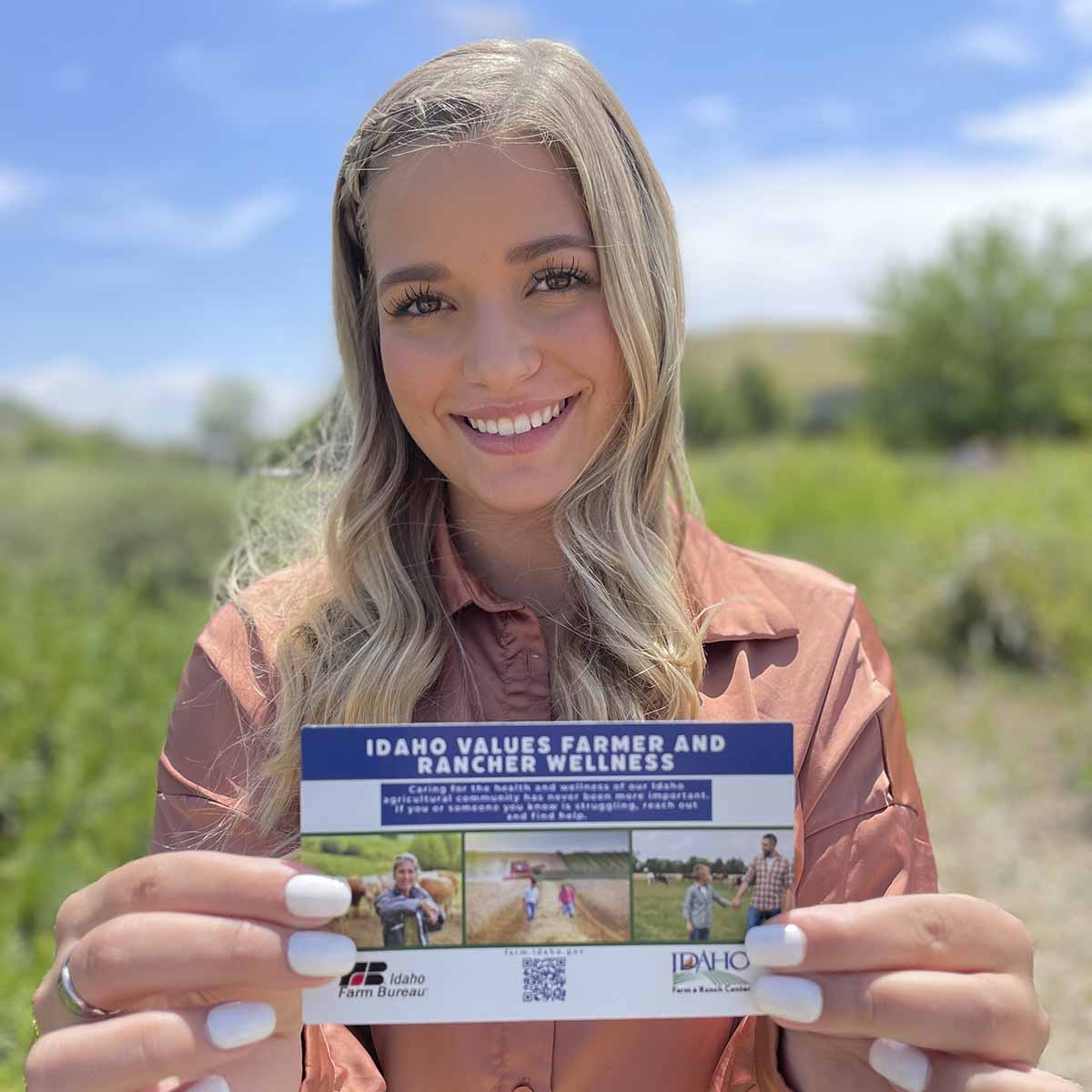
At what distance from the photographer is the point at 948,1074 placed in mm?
1129

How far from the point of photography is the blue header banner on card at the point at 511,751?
3.90 feet

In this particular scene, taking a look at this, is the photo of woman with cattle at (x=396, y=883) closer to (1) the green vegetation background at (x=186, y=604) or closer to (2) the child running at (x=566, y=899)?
(2) the child running at (x=566, y=899)

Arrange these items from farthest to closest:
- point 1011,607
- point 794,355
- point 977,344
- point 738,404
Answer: point 794,355 < point 738,404 < point 977,344 < point 1011,607

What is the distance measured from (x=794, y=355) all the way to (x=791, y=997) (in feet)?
217

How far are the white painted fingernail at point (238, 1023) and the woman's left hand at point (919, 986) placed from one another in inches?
20.7

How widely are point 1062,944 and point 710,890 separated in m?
4.23

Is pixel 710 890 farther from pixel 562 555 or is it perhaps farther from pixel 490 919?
pixel 562 555

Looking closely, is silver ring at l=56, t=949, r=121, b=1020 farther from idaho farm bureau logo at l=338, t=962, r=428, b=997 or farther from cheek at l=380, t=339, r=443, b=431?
cheek at l=380, t=339, r=443, b=431

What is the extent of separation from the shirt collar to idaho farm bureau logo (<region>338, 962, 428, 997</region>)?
1.86 feet

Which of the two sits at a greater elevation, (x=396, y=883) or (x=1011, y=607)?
(x=396, y=883)

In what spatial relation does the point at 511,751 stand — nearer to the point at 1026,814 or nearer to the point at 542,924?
the point at 542,924

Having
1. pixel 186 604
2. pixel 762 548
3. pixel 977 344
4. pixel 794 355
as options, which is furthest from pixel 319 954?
pixel 794 355

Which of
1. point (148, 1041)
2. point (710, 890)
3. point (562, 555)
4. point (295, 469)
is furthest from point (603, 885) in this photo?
point (295, 469)

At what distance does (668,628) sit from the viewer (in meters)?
1.54
